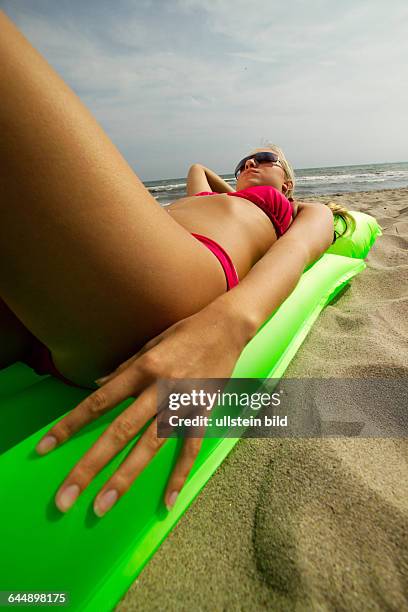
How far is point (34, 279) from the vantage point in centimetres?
63

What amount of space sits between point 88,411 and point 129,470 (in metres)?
0.13

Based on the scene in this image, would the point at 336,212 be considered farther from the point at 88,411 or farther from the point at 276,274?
the point at 88,411

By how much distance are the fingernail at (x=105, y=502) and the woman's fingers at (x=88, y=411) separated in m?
0.14

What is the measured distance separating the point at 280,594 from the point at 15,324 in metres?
0.87

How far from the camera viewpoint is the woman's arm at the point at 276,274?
87 centimetres

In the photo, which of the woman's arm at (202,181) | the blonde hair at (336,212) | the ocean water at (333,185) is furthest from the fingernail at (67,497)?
the ocean water at (333,185)

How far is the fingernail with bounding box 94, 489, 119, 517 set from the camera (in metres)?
0.56

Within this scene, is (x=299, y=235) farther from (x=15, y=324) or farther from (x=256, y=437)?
(x=15, y=324)

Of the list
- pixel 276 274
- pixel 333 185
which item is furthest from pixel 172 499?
pixel 333 185

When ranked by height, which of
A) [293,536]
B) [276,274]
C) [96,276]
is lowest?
[293,536]

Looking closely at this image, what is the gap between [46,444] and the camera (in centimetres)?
64

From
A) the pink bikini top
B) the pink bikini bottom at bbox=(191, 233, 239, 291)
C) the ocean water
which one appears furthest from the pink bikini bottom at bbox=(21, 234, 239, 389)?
the ocean water

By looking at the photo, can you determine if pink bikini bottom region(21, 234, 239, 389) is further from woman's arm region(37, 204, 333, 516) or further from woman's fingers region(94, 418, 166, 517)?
woman's fingers region(94, 418, 166, 517)

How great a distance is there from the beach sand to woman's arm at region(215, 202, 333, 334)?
0.33 m
